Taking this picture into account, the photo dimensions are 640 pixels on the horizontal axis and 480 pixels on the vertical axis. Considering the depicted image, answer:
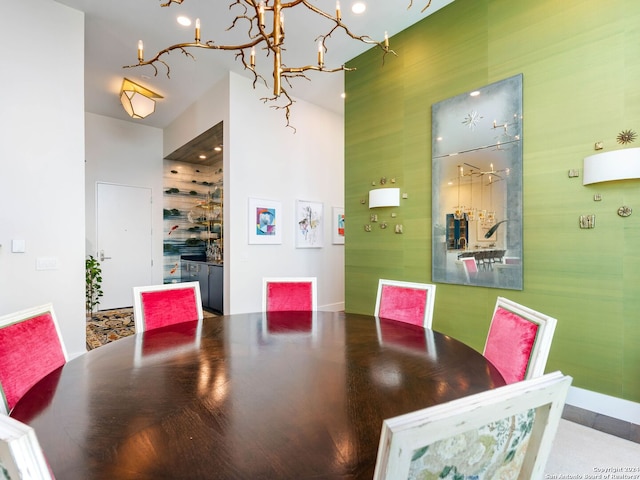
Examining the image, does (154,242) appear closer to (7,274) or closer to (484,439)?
(7,274)

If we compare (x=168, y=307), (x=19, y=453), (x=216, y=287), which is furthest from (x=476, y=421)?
(x=216, y=287)

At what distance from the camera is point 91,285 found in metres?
4.66

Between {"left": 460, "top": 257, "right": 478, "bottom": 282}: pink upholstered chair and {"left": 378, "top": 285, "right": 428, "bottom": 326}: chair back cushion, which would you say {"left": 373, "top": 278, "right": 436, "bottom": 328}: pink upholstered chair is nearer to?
{"left": 378, "top": 285, "right": 428, "bottom": 326}: chair back cushion

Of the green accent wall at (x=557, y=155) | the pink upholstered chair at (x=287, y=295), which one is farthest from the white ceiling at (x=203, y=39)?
the pink upholstered chair at (x=287, y=295)

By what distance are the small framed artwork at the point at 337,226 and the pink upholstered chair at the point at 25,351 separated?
4217 millimetres

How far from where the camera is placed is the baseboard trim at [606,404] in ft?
6.57

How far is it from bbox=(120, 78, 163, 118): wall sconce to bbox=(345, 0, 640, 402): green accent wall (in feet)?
10.9

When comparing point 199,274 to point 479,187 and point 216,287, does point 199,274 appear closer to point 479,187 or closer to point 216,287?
point 216,287

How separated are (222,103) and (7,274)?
9.77 feet

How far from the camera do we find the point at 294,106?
4766 mm

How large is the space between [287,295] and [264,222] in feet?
7.03

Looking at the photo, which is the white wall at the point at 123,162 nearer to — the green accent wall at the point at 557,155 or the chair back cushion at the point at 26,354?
the chair back cushion at the point at 26,354

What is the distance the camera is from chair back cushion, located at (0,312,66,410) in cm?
110

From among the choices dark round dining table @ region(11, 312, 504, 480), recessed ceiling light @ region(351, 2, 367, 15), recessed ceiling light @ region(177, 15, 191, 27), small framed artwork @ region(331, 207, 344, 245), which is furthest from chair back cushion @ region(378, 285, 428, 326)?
recessed ceiling light @ region(177, 15, 191, 27)
